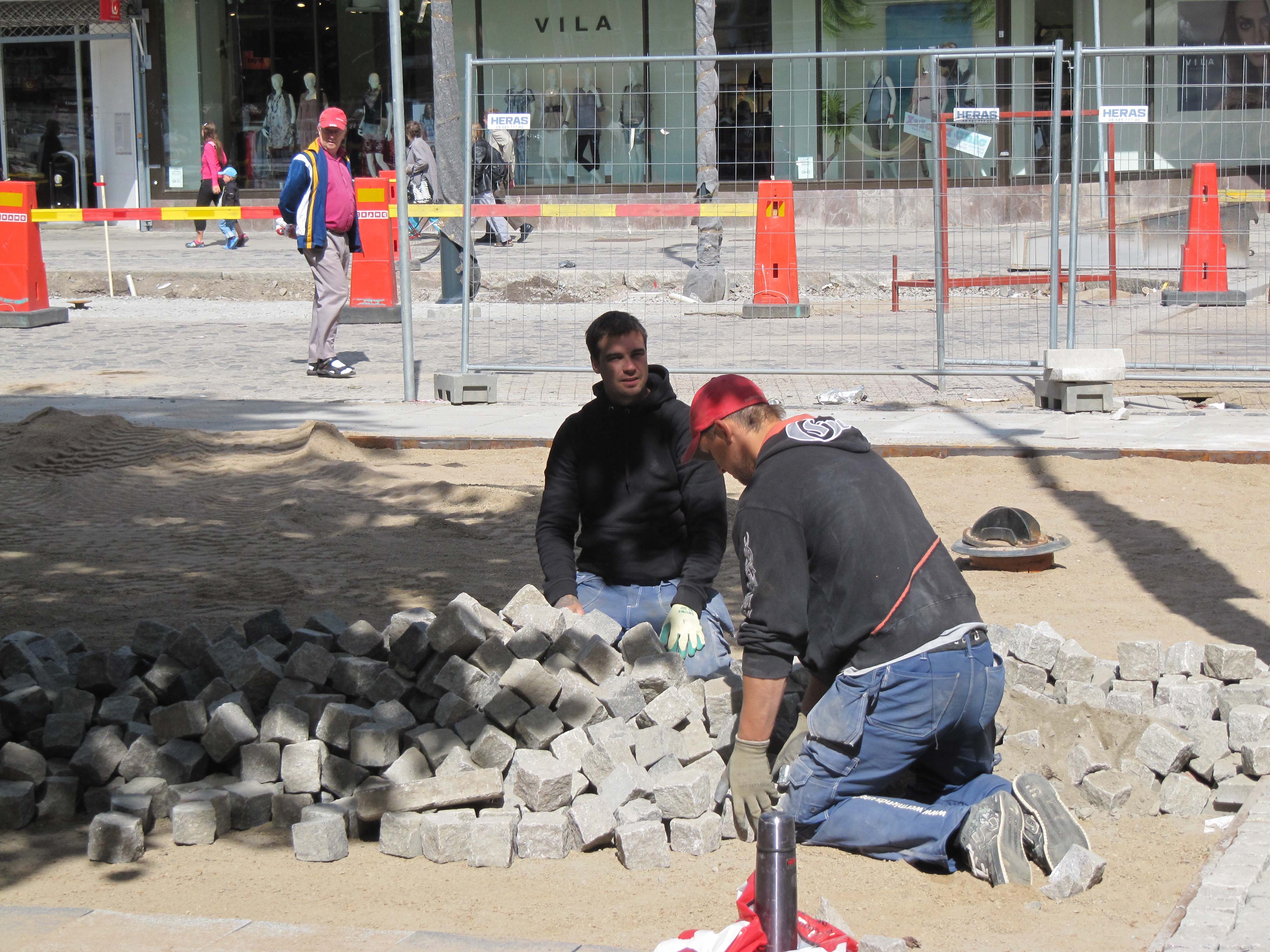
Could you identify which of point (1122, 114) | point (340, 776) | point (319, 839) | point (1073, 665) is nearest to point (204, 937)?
point (319, 839)

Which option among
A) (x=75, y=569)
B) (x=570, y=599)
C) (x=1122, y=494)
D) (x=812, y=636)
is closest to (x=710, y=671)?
(x=570, y=599)

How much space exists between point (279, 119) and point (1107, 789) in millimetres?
25570

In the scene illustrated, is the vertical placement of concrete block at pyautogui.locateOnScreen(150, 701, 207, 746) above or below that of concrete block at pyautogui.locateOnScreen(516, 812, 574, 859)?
above

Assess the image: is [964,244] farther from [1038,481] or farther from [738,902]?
[738,902]

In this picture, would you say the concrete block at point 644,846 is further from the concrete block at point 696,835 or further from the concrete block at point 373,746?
the concrete block at point 373,746

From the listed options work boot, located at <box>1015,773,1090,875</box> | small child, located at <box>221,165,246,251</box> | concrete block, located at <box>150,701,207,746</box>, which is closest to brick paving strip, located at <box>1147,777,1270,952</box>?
work boot, located at <box>1015,773,1090,875</box>

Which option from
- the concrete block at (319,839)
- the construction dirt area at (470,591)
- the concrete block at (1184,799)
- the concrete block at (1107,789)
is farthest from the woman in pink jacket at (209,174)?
the concrete block at (1184,799)

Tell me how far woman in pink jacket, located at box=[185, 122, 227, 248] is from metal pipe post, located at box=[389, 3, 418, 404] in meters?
14.2

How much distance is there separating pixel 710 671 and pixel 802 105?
44.4 ft

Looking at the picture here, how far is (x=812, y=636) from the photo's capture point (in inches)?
150

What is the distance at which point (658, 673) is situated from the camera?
438 centimetres

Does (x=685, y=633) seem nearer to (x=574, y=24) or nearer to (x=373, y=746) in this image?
(x=373, y=746)

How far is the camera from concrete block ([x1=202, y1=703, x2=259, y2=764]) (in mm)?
4141

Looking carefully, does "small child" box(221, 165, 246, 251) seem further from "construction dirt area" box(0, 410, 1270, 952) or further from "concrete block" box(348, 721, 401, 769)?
"concrete block" box(348, 721, 401, 769)
